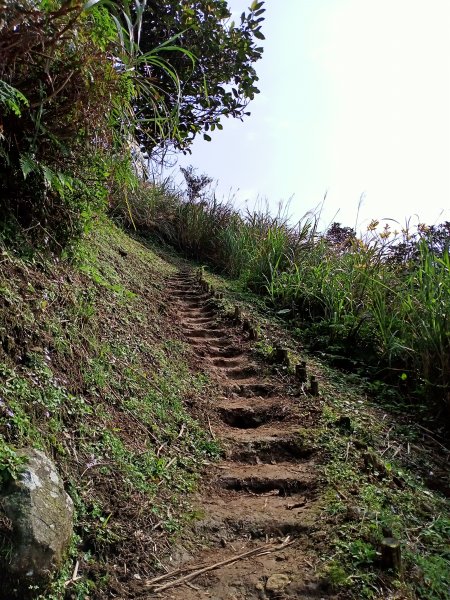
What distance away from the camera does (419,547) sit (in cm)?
205

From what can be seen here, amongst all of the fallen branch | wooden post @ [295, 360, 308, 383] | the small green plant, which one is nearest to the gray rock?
the small green plant

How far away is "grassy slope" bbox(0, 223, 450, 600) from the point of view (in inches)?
71.7

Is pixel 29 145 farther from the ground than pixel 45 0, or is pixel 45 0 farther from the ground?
pixel 45 0

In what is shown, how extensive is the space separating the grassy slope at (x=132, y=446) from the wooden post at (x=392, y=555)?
0.05 m

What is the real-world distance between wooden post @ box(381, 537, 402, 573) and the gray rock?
1202mm

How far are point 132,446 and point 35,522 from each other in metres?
0.94

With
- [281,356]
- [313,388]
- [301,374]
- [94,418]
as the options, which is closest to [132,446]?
[94,418]

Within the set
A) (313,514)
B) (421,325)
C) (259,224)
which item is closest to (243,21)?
(259,224)

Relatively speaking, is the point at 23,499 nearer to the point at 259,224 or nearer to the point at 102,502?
the point at 102,502

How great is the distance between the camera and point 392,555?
182 cm

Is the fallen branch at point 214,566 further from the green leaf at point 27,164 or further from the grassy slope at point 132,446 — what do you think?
the green leaf at point 27,164

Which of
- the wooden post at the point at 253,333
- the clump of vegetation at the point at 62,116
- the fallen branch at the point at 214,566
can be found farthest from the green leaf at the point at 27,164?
the wooden post at the point at 253,333

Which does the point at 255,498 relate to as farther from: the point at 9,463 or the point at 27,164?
the point at 27,164

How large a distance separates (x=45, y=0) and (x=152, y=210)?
24.9 ft
